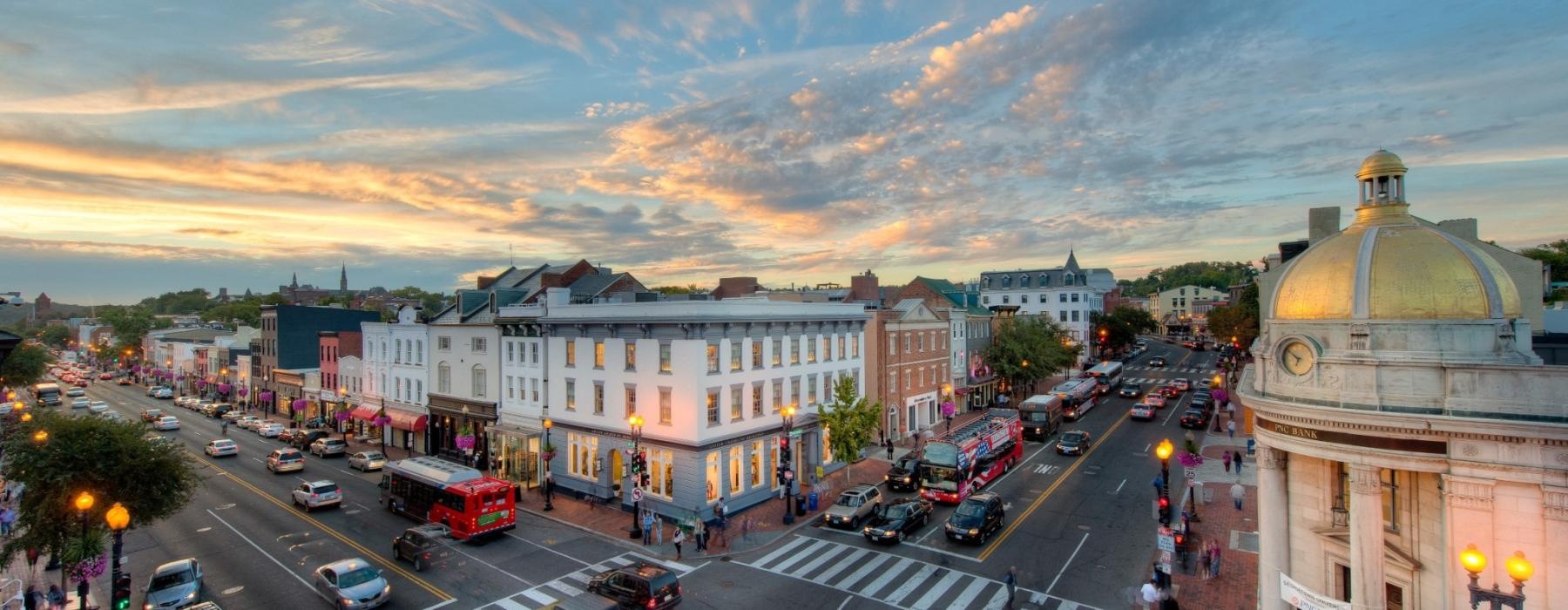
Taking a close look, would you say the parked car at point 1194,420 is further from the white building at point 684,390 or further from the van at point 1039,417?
the white building at point 684,390

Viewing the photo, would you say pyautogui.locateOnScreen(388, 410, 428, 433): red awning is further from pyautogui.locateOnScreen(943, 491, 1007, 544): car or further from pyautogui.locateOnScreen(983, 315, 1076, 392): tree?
pyautogui.locateOnScreen(983, 315, 1076, 392): tree

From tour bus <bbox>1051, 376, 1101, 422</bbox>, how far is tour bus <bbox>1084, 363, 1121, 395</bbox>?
22.8 feet

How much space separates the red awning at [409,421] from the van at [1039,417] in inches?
1661

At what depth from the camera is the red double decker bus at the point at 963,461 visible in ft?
108

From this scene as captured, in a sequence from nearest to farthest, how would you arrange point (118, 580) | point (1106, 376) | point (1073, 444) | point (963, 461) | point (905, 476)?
point (118, 580), point (963, 461), point (905, 476), point (1073, 444), point (1106, 376)

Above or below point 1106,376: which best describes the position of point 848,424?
above

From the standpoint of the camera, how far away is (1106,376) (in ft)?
236

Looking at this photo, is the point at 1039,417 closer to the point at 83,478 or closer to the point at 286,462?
the point at 83,478

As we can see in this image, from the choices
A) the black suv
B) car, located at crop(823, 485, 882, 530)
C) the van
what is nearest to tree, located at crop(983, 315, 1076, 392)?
the van

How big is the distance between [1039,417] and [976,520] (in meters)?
24.0

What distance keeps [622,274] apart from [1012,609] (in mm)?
37345

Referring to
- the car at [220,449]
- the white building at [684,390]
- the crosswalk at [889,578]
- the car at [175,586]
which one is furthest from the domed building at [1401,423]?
the car at [220,449]

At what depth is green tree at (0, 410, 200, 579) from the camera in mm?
21125

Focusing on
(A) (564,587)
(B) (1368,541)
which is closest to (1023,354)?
(B) (1368,541)
